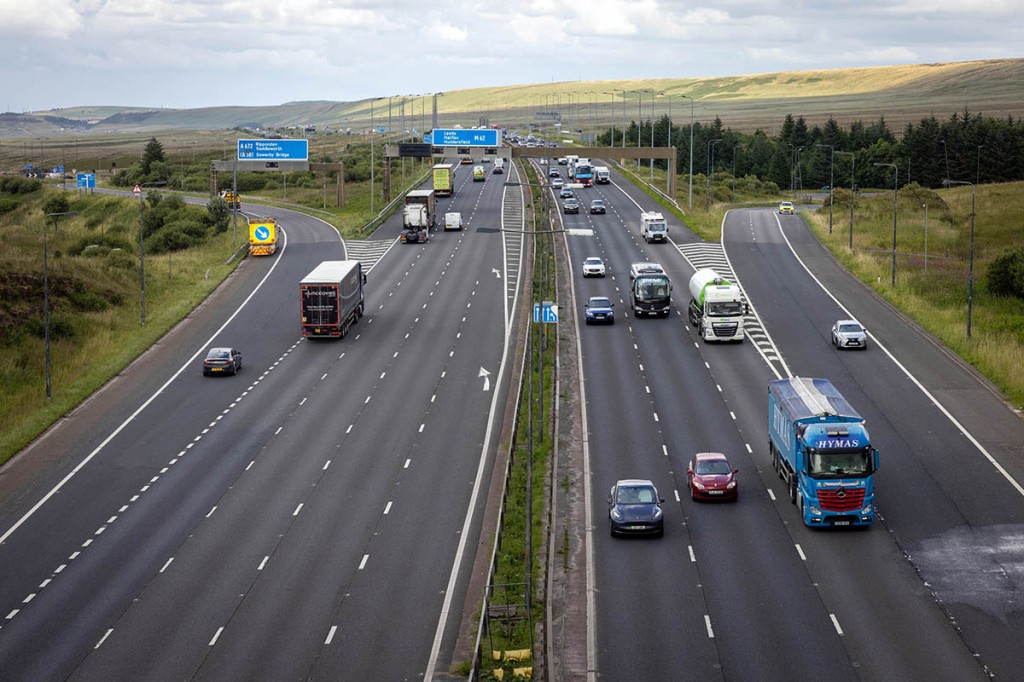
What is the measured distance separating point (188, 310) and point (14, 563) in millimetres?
41562

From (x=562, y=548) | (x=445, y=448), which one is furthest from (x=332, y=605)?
(x=445, y=448)

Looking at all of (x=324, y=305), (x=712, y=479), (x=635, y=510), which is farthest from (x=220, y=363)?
(x=635, y=510)

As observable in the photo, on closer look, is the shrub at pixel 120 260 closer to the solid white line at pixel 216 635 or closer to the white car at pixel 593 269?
the white car at pixel 593 269

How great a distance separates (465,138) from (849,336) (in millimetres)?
70324

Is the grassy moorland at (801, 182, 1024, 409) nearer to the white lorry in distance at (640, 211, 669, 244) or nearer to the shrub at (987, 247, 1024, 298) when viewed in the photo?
the shrub at (987, 247, 1024, 298)

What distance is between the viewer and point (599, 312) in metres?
73.2

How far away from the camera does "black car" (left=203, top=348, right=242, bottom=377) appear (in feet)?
203

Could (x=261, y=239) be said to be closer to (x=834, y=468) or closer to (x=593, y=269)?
(x=593, y=269)

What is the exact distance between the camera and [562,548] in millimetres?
38438

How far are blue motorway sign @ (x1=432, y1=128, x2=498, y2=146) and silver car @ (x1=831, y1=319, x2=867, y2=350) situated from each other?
67.0 m

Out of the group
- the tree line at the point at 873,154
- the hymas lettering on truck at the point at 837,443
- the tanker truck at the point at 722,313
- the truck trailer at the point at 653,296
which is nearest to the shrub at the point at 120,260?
the truck trailer at the point at 653,296

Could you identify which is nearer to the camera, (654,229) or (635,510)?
(635,510)

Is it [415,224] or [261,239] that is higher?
[415,224]

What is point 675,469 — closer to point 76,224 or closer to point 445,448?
point 445,448
